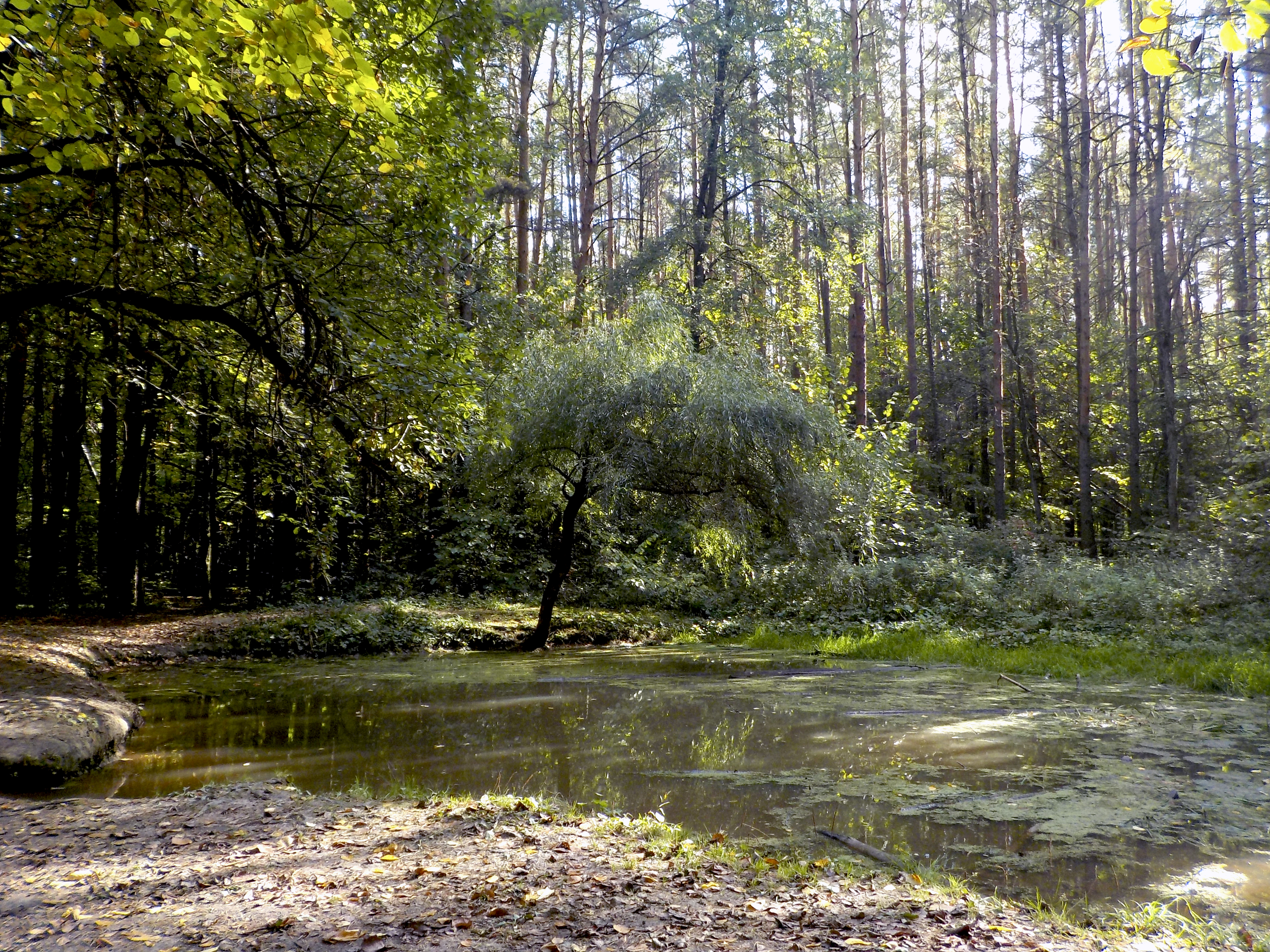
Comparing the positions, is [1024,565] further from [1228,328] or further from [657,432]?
[1228,328]

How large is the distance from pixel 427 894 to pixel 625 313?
1396 cm

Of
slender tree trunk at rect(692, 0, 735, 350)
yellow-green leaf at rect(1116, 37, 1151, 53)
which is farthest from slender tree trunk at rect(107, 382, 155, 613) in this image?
yellow-green leaf at rect(1116, 37, 1151, 53)

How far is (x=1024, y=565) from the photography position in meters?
14.8

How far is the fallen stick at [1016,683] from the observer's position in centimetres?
916

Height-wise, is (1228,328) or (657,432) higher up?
(1228,328)

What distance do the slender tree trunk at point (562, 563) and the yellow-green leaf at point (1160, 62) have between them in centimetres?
992

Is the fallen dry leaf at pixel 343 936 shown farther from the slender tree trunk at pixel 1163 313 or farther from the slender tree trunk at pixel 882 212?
the slender tree trunk at pixel 882 212

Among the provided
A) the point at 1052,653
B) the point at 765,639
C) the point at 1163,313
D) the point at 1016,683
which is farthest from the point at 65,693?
the point at 1163,313

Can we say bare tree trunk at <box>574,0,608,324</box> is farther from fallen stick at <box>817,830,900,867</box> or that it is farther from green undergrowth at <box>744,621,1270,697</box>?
fallen stick at <box>817,830,900,867</box>

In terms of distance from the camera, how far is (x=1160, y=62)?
2.32 m

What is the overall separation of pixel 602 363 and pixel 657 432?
1.34 meters

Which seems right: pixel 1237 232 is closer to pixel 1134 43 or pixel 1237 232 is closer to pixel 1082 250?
pixel 1082 250

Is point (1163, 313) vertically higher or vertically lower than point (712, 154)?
lower

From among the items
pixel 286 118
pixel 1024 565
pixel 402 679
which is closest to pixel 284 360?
pixel 286 118
